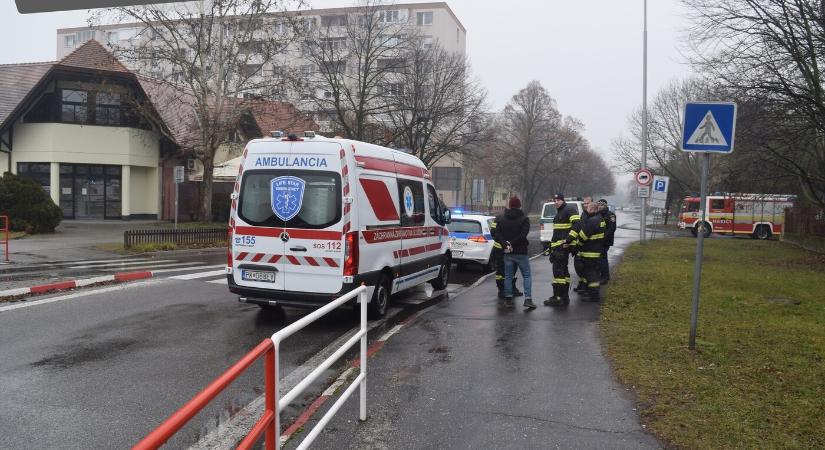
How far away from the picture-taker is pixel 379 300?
29.3 feet

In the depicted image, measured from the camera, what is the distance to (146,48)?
25.5 meters

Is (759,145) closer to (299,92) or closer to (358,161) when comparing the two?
(358,161)

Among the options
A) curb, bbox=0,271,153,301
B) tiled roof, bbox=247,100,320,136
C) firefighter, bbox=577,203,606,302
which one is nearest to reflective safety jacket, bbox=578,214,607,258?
firefighter, bbox=577,203,606,302

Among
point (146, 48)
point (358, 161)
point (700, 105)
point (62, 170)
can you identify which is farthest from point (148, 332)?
point (62, 170)

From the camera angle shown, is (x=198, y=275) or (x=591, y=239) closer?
(x=591, y=239)

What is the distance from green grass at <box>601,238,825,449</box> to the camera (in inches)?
182

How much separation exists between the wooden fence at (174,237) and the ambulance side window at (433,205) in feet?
37.9

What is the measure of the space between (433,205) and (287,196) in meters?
3.65

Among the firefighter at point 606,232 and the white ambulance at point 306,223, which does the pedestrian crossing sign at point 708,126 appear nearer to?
the white ambulance at point 306,223

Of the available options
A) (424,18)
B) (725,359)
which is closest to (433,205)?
(725,359)

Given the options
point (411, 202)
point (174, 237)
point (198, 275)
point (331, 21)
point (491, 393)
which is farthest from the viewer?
point (331, 21)

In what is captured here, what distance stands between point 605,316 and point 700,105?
357 cm

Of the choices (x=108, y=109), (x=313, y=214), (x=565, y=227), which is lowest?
(x=565, y=227)

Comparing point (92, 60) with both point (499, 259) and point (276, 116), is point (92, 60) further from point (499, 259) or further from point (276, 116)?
point (499, 259)
